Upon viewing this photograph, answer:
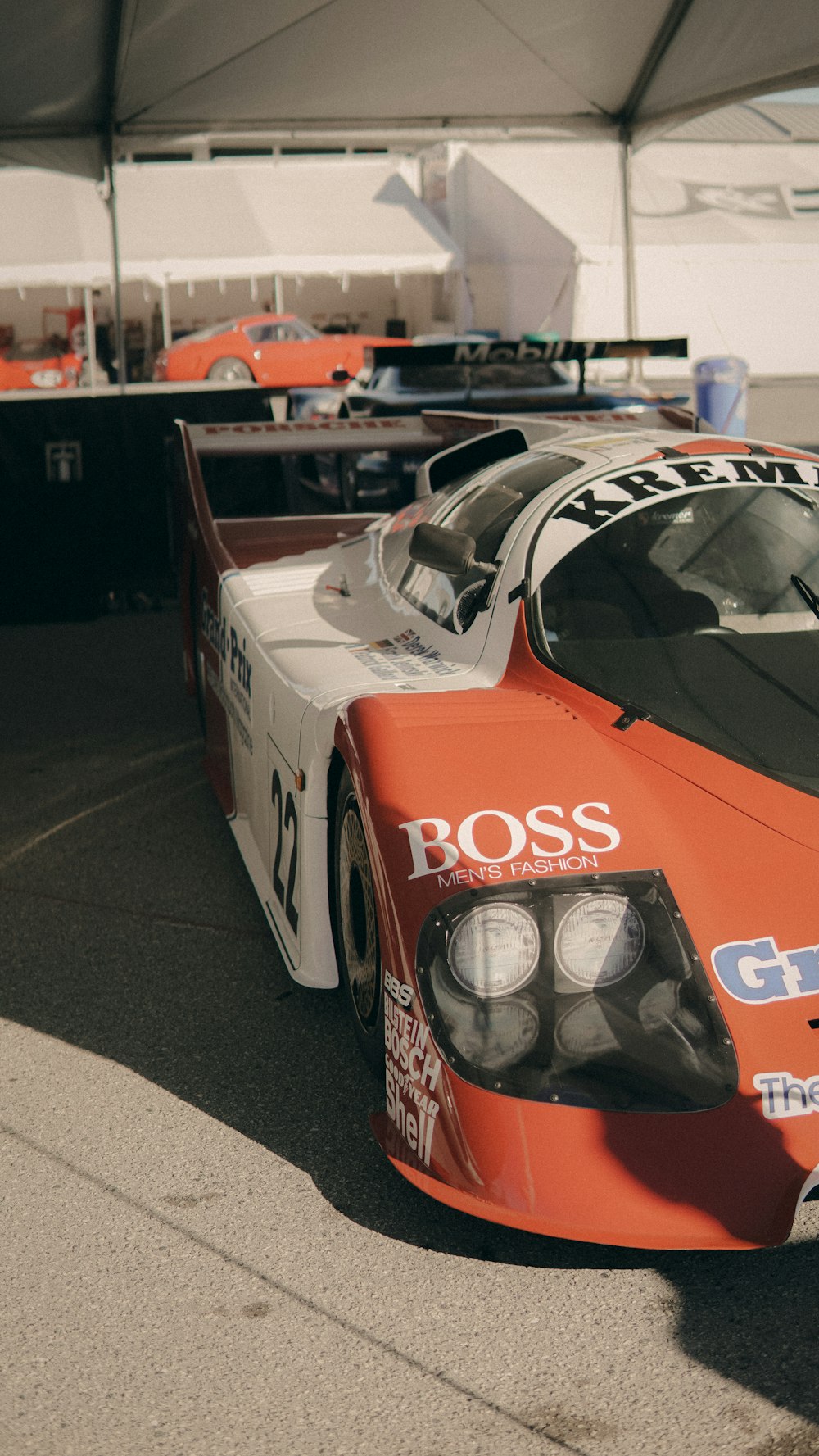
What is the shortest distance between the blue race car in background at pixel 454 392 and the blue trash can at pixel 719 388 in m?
1.88

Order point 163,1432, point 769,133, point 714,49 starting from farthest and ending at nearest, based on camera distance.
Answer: point 769,133, point 714,49, point 163,1432

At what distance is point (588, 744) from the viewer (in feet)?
8.57

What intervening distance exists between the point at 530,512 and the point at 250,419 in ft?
18.4

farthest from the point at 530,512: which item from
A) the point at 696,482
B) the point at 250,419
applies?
the point at 250,419

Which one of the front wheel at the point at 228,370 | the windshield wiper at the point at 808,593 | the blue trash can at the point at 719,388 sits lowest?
the windshield wiper at the point at 808,593

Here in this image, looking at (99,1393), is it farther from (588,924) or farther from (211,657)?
(211,657)

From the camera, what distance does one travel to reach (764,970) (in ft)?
7.26

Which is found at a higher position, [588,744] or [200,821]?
[588,744]

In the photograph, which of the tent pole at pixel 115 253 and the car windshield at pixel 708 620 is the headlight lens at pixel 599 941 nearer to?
the car windshield at pixel 708 620

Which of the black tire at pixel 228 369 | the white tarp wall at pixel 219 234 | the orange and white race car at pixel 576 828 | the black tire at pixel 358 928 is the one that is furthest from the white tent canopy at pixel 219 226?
the black tire at pixel 358 928

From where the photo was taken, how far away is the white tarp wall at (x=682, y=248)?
2028cm

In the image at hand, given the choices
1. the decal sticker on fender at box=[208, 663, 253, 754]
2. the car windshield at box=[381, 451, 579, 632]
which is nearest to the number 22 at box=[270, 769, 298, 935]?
the decal sticker on fender at box=[208, 663, 253, 754]

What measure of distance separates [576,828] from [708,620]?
95 centimetres

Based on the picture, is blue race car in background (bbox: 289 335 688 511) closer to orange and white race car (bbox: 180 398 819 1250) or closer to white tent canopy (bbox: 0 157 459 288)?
orange and white race car (bbox: 180 398 819 1250)
